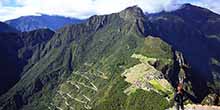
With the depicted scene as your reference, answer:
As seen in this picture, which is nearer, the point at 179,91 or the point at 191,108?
the point at 179,91

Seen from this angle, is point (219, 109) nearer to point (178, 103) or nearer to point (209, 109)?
point (209, 109)

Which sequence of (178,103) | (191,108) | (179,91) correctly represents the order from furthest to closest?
(191,108)
(178,103)
(179,91)

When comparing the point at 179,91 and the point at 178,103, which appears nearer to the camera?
the point at 179,91

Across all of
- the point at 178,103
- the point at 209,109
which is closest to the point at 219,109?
the point at 209,109

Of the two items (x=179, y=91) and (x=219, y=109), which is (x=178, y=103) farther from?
(x=219, y=109)

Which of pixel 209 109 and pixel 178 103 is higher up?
pixel 178 103

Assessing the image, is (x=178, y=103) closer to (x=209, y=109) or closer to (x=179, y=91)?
(x=179, y=91)

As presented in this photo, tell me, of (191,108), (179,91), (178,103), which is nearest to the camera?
(179,91)

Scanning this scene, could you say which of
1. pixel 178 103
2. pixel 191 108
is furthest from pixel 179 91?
pixel 191 108
